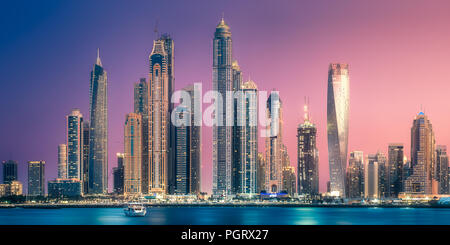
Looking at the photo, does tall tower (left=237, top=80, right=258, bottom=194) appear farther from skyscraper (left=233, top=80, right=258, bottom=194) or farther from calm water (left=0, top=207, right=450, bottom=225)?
calm water (left=0, top=207, right=450, bottom=225)

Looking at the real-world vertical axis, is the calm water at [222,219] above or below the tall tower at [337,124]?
below

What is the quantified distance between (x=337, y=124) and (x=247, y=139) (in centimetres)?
1706

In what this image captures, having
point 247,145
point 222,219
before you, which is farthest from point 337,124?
point 222,219

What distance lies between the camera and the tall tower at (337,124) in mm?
108250

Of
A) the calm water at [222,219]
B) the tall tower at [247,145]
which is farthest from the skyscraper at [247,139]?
the calm water at [222,219]

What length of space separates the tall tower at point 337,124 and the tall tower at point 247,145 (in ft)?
46.0

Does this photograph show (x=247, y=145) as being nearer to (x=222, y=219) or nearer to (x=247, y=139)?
(x=247, y=139)

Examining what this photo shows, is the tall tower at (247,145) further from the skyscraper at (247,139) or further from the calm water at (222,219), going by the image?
the calm water at (222,219)

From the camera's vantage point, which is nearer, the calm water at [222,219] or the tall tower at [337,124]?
the calm water at [222,219]

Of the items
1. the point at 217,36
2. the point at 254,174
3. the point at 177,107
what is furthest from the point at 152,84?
the point at 254,174

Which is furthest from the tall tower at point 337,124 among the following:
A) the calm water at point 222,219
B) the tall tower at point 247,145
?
the calm water at point 222,219

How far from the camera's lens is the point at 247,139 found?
375 ft
